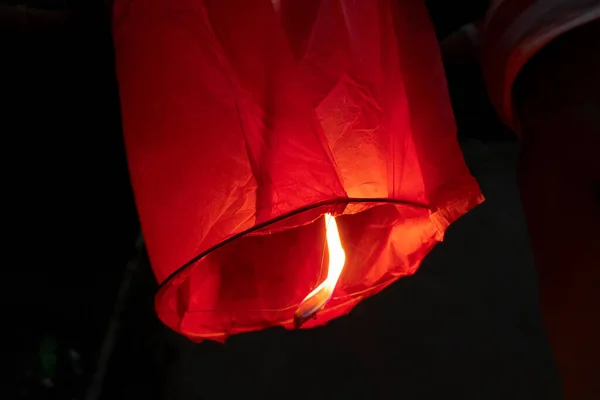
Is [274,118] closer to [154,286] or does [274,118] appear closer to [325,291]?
[325,291]

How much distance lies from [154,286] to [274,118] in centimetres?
78

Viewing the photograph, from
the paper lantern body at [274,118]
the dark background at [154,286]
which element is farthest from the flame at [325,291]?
the dark background at [154,286]

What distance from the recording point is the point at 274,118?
17.0 inches

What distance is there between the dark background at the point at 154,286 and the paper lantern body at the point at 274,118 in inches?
13.2

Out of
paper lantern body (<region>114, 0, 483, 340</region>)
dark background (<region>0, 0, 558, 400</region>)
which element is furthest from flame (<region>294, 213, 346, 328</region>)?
dark background (<region>0, 0, 558, 400</region>)

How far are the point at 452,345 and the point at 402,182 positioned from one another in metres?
0.63

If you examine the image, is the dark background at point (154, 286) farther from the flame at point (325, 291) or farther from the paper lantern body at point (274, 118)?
the flame at point (325, 291)

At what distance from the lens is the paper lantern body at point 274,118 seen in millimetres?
432

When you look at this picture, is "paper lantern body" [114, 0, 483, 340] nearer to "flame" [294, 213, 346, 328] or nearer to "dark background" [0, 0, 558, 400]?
"flame" [294, 213, 346, 328]

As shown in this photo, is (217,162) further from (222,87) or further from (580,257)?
(580,257)

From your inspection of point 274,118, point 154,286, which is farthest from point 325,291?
point 154,286

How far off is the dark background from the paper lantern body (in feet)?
1.10

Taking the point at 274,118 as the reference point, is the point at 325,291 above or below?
below

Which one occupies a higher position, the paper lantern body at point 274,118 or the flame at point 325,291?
the paper lantern body at point 274,118
